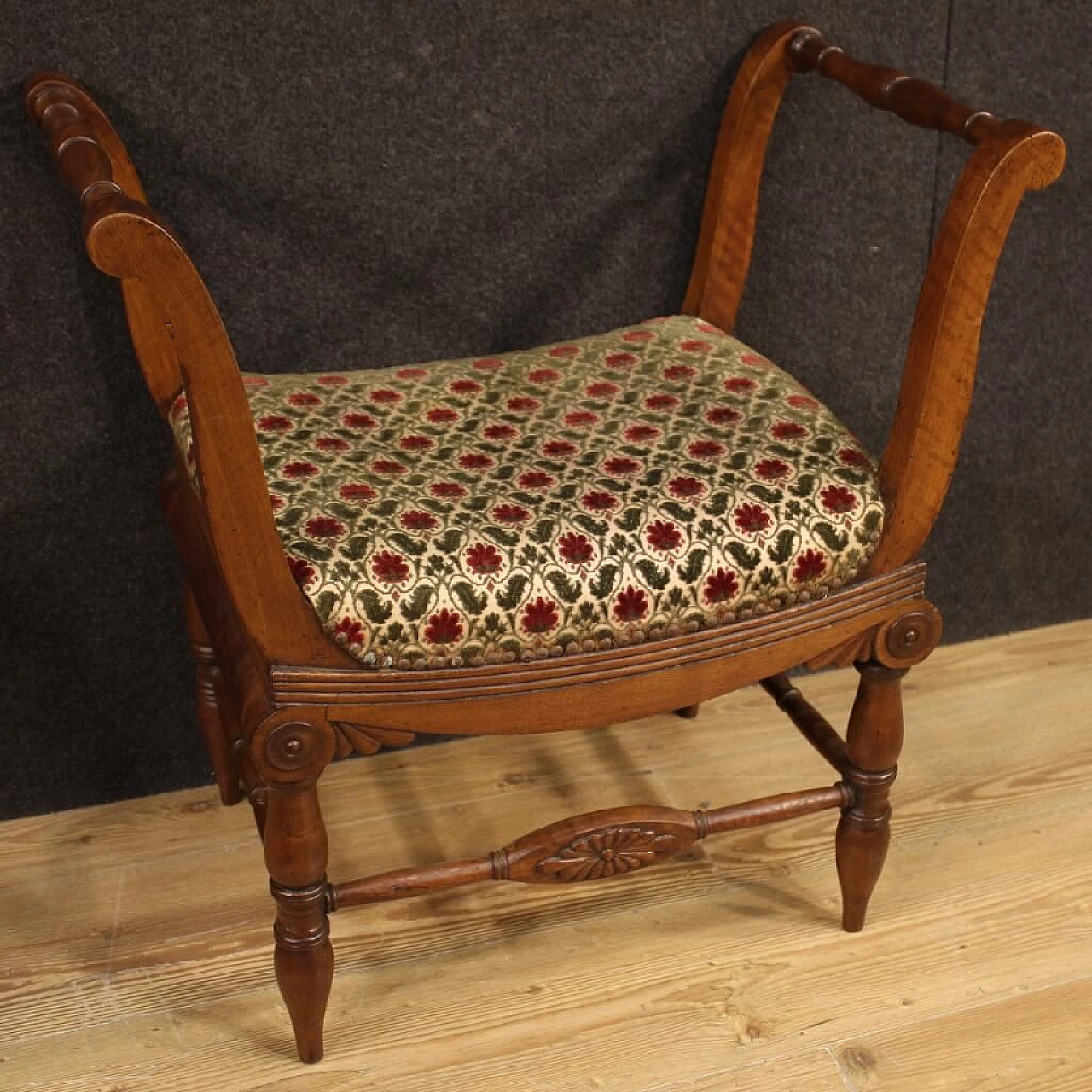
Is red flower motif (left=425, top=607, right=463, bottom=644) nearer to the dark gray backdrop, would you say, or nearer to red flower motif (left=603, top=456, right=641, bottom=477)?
red flower motif (left=603, top=456, right=641, bottom=477)

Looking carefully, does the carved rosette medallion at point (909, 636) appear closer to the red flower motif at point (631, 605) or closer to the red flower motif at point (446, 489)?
the red flower motif at point (631, 605)

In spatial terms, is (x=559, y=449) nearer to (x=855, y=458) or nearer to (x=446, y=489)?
(x=446, y=489)

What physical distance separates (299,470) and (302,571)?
12 cm

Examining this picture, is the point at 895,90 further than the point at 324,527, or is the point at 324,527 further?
the point at 895,90

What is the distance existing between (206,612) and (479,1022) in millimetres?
391

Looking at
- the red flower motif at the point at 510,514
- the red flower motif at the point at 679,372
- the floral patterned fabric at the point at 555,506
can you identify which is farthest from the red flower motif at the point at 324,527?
the red flower motif at the point at 679,372

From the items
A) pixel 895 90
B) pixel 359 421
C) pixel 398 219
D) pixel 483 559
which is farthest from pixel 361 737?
pixel 895 90

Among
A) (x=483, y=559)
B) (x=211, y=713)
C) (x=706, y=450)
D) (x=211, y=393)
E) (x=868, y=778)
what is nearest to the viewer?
(x=211, y=393)

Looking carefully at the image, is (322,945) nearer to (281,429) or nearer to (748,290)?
(281,429)

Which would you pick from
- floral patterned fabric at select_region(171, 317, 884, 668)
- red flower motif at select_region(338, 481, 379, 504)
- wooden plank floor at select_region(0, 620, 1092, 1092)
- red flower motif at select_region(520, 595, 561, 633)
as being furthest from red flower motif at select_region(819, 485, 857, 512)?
wooden plank floor at select_region(0, 620, 1092, 1092)

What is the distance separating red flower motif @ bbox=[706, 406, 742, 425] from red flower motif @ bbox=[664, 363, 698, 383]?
2.4 inches

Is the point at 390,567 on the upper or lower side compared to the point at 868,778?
upper

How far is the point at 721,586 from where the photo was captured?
98 cm

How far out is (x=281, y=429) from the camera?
107 cm
